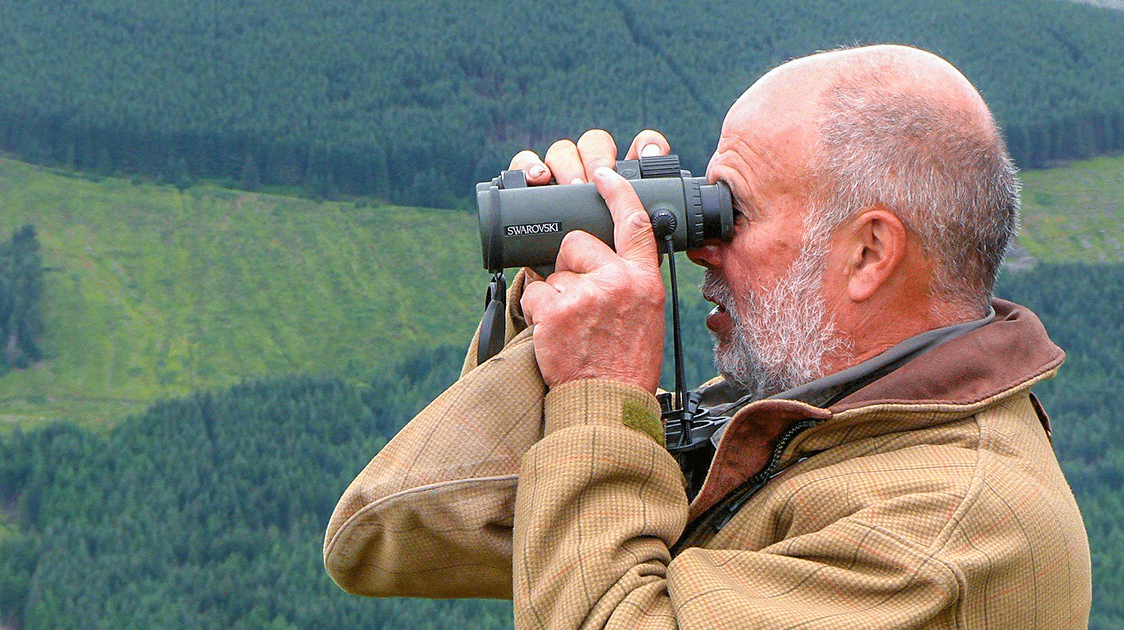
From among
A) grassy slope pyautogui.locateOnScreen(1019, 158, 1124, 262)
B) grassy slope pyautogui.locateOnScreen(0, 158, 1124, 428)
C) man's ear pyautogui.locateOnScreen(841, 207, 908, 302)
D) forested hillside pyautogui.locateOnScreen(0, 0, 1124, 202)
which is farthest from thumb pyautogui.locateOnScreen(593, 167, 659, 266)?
grassy slope pyautogui.locateOnScreen(1019, 158, 1124, 262)

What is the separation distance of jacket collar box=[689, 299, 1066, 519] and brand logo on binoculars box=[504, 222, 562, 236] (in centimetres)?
42

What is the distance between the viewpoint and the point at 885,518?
134 centimetres

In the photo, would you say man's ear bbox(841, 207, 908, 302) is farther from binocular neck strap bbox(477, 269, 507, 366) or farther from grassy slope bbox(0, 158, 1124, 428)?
grassy slope bbox(0, 158, 1124, 428)

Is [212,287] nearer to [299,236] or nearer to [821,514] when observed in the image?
[299,236]

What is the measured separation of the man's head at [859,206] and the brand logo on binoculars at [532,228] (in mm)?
291

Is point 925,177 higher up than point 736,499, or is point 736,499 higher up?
point 925,177

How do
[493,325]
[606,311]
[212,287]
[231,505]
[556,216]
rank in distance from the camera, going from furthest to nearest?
[212,287] → [231,505] → [493,325] → [556,216] → [606,311]

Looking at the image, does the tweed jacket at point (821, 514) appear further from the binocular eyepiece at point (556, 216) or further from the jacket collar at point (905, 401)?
the binocular eyepiece at point (556, 216)

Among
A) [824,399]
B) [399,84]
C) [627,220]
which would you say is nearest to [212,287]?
[399,84]

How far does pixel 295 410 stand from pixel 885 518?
18.2 ft

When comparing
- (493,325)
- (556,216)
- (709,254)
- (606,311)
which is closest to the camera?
(606,311)

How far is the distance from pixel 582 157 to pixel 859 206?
496 millimetres

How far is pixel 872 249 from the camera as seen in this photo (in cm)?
163

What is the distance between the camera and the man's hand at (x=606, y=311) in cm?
153
